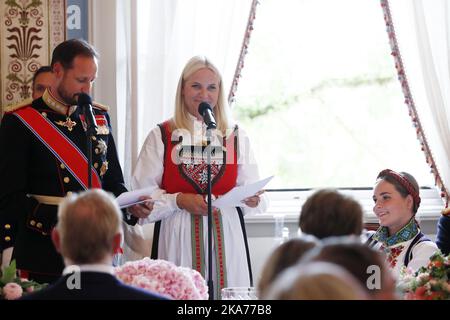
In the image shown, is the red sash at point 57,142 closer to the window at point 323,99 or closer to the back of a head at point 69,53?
the back of a head at point 69,53

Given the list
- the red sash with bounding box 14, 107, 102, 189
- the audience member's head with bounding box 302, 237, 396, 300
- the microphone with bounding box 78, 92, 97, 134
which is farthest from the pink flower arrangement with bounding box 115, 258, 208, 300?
the red sash with bounding box 14, 107, 102, 189

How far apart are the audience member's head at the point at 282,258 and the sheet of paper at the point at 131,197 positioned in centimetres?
144

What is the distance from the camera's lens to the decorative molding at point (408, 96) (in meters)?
4.73

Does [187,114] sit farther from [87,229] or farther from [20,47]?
[87,229]

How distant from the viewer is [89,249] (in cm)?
195

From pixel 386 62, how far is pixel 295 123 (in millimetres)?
627

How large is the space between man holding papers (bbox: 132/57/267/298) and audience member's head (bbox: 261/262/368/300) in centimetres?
231

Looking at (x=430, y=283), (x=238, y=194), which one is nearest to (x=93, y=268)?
(x=430, y=283)

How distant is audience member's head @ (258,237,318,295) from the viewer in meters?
1.74

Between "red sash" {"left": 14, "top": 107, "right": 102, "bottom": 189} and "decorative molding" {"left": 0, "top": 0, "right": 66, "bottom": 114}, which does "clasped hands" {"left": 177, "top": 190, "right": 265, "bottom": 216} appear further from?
"decorative molding" {"left": 0, "top": 0, "right": 66, "bottom": 114}

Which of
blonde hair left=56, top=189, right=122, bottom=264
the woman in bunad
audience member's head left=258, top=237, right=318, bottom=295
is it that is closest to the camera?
audience member's head left=258, top=237, right=318, bottom=295

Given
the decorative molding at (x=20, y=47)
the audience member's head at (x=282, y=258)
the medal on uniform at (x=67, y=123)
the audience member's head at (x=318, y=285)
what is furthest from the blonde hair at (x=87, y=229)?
the decorative molding at (x=20, y=47)
